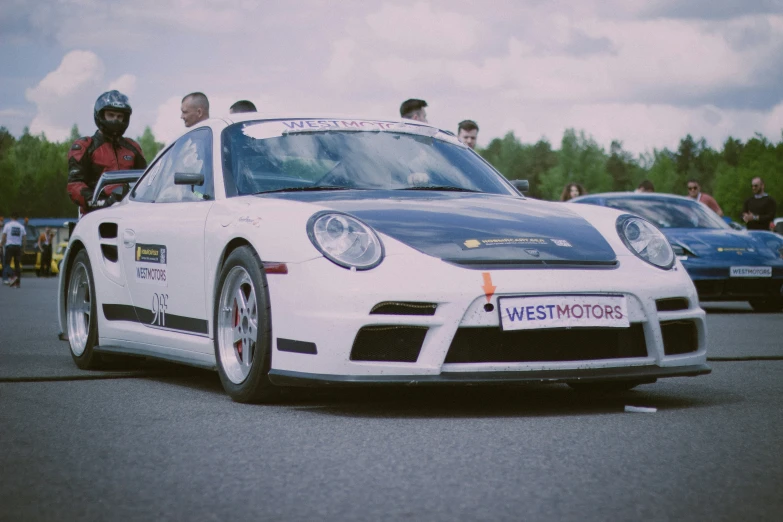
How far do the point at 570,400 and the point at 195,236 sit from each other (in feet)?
6.26

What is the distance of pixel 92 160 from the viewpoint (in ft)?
30.4

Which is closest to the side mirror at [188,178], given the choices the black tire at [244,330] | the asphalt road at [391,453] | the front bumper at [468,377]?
the black tire at [244,330]

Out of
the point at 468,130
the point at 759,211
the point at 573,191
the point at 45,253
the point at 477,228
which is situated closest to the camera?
the point at 477,228

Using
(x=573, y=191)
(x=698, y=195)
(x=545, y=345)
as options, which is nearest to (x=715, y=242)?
(x=573, y=191)

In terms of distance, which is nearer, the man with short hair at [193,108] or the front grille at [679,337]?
the front grille at [679,337]

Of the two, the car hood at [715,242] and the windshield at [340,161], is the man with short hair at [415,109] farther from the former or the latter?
the car hood at [715,242]

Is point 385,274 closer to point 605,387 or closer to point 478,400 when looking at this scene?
point 478,400

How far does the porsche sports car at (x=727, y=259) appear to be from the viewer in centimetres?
1366

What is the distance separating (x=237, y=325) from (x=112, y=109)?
4.08m

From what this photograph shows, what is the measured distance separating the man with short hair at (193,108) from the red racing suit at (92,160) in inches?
30.1

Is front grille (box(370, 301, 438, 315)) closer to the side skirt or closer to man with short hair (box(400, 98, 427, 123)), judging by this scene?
the side skirt

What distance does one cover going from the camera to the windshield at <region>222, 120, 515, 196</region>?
6.02 meters

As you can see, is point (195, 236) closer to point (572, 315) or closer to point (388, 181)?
point (388, 181)

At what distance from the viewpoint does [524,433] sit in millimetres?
4586
